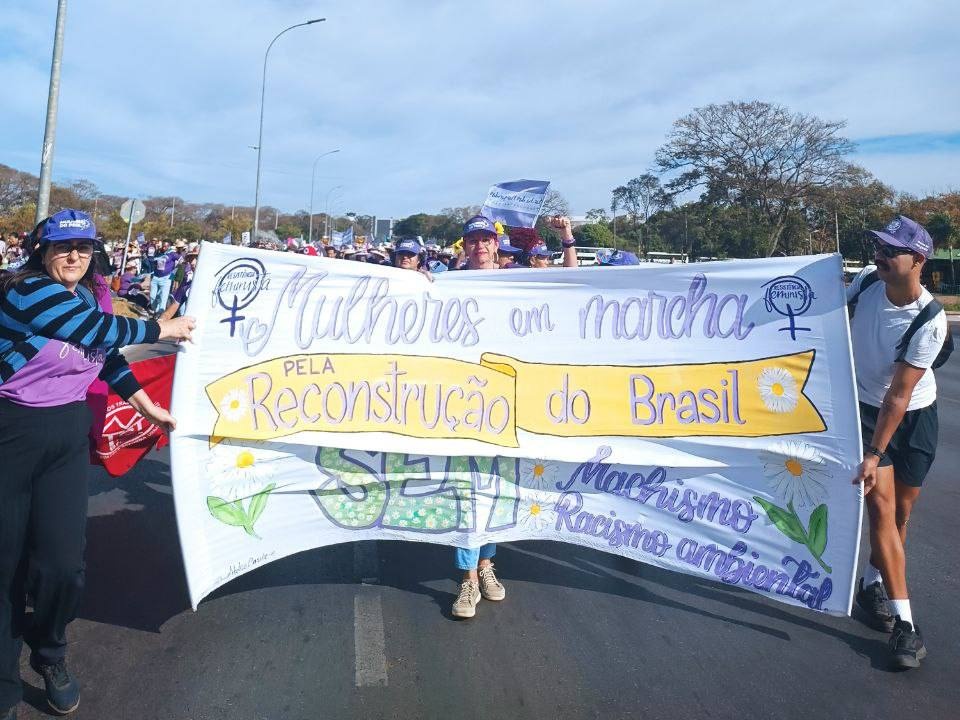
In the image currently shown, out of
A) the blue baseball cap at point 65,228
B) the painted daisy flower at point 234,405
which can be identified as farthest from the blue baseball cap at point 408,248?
the blue baseball cap at point 65,228

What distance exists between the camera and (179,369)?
10.5 ft

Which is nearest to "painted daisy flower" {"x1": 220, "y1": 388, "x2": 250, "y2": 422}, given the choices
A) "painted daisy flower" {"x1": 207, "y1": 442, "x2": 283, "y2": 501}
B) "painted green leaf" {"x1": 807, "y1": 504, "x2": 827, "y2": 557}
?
"painted daisy flower" {"x1": 207, "y1": 442, "x2": 283, "y2": 501}

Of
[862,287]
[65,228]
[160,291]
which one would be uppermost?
[160,291]

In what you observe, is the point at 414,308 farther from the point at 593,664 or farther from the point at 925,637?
the point at 925,637

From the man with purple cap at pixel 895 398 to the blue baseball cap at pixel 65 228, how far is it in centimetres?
327

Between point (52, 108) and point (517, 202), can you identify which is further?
point (52, 108)

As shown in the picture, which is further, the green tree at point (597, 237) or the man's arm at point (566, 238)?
the green tree at point (597, 237)

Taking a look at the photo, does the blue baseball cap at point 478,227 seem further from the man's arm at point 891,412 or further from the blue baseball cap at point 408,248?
the man's arm at point 891,412

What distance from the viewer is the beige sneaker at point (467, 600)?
3.54 meters

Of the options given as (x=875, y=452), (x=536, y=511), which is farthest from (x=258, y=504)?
(x=875, y=452)

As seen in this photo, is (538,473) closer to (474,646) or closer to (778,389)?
(474,646)

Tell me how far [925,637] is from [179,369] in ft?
11.9

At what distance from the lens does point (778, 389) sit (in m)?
3.43

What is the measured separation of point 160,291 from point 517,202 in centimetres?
1276
